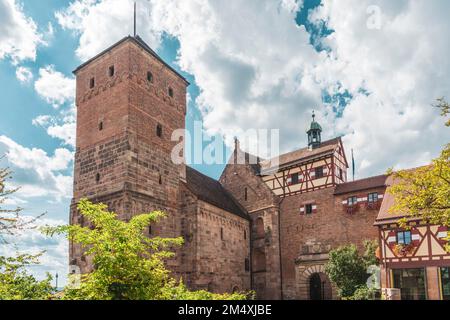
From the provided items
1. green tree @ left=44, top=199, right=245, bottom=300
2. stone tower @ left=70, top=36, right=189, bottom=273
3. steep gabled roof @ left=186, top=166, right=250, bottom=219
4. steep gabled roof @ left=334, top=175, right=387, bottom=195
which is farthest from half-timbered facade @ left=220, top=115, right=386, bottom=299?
green tree @ left=44, top=199, right=245, bottom=300

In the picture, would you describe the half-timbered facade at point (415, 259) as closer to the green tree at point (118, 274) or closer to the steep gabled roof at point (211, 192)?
the steep gabled roof at point (211, 192)

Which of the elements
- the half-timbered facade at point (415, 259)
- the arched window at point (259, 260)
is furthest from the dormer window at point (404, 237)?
the arched window at point (259, 260)

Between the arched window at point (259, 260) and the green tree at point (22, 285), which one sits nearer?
the green tree at point (22, 285)

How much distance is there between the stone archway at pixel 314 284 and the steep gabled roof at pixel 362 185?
5.50 meters

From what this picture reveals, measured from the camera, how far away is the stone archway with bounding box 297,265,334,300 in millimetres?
27609

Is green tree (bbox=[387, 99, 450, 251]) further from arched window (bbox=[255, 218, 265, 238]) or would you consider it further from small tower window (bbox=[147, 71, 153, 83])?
arched window (bbox=[255, 218, 265, 238])

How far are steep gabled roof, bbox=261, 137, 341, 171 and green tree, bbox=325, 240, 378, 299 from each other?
7.82 m

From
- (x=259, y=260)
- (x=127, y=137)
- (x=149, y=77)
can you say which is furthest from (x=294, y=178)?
(x=127, y=137)

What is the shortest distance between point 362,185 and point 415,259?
755 cm

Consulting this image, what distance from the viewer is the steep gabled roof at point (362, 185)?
2650cm

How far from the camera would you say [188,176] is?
29.7m

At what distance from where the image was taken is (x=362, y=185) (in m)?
27.3

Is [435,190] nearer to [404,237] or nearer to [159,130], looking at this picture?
[404,237]
